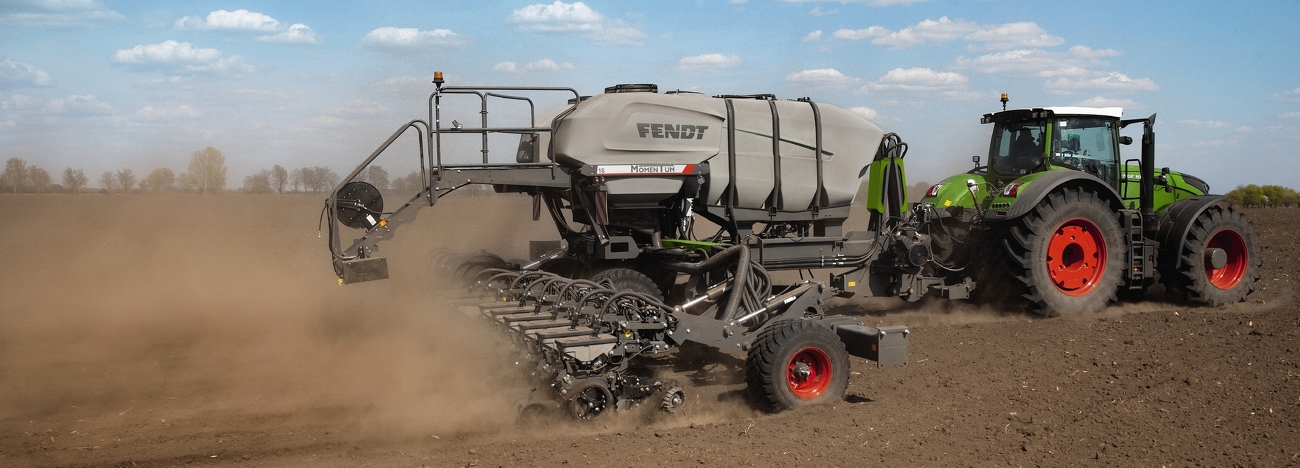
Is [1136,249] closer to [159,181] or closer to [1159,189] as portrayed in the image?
[1159,189]

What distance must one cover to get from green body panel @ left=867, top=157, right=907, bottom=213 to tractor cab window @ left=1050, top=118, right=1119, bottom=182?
226 cm

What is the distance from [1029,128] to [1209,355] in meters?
3.63

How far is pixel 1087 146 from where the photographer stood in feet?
35.9

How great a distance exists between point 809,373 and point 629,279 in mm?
2450

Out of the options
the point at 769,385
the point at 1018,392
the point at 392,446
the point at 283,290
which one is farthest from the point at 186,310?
the point at 1018,392

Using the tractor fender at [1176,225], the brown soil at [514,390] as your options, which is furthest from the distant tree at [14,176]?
the tractor fender at [1176,225]

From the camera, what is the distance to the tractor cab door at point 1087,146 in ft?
35.4

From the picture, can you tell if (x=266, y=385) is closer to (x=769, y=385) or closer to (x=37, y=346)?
(x=37, y=346)

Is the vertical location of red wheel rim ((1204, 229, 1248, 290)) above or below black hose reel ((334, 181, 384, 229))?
below

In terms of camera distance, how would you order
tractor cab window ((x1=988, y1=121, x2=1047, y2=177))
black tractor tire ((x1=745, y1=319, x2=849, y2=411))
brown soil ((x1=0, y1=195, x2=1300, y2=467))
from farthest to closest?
Result: tractor cab window ((x1=988, y1=121, x2=1047, y2=177)) < black tractor tire ((x1=745, y1=319, x2=849, y2=411)) < brown soil ((x1=0, y1=195, x2=1300, y2=467))

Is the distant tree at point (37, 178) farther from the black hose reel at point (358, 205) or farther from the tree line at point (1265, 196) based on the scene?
the tree line at point (1265, 196)

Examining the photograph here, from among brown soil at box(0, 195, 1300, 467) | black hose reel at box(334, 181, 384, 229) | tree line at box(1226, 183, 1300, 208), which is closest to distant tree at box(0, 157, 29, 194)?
brown soil at box(0, 195, 1300, 467)

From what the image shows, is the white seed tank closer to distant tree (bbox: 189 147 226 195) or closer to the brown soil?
the brown soil

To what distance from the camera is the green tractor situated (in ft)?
33.1
